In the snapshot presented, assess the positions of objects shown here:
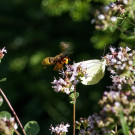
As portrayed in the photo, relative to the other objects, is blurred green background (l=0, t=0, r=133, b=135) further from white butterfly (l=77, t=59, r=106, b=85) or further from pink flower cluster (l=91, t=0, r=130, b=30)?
pink flower cluster (l=91, t=0, r=130, b=30)

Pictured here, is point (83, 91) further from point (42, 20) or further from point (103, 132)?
point (103, 132)

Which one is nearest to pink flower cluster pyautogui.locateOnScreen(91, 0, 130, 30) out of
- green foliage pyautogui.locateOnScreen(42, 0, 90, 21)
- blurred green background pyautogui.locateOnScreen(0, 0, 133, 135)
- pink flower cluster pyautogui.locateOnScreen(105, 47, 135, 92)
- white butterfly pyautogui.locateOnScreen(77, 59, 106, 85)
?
pink flower cluster pyautogui.locateOnScreen(105, 47, 135, 92)

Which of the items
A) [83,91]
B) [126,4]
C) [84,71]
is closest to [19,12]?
[83,91]

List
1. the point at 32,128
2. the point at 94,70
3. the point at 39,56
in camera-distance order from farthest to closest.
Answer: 1. the point at 39,56
2. the point at 94,70
3. the point at 32,128

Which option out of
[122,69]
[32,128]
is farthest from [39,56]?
[122,69]

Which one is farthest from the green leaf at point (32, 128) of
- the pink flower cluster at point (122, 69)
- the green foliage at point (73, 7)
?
the green foliage at point (73, 7)

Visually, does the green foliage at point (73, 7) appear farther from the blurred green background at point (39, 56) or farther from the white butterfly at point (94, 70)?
the white butterfly at point (94, 70)

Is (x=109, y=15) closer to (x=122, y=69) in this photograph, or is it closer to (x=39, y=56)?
(x=122, y=69)

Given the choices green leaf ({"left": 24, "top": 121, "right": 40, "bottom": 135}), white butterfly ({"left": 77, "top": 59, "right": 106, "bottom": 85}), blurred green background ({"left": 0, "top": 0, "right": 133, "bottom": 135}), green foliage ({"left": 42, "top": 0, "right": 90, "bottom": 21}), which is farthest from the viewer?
blurred green background ({"left": 0, "top": 0, "right": 133, "bottom": 135})
